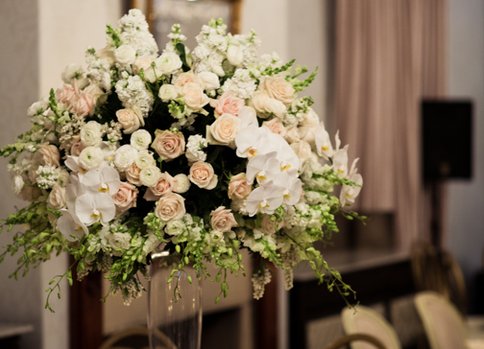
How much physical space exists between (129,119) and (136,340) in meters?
1.85

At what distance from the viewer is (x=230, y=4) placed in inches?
171

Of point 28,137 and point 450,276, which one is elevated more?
point 28,137

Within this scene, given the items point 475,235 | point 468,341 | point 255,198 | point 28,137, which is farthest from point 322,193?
point 475,235

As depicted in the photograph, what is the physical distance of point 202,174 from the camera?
1.92 metres

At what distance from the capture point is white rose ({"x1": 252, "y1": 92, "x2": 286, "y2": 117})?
78.4 inches

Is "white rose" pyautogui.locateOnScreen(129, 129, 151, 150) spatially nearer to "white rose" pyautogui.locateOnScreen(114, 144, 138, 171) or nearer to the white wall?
"white rose" pyautogui.locateOnScreen(114, 144, 138, 171)

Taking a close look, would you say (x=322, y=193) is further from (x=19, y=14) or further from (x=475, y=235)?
(x=475, y=235)

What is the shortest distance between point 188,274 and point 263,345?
2.51 m

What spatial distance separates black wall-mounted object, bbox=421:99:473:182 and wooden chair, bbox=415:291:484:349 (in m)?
2.72

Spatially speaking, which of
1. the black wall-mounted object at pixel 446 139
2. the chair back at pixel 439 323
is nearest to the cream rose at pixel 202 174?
the chair back at pixel 439 323

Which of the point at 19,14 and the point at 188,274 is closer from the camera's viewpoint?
the point at 188,274

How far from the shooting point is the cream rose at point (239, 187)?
75.3 inches

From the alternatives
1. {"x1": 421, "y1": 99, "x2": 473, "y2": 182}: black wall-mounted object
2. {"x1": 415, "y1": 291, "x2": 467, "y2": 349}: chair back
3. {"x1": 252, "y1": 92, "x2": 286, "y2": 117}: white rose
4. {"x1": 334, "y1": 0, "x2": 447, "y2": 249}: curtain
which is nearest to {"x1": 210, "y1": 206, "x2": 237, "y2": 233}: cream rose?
{"x1": 252, "y1": 92, "x2": 286, "y2": 117}: white rose

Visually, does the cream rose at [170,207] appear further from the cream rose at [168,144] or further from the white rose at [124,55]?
the white rose at [124,55]
